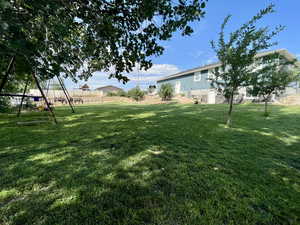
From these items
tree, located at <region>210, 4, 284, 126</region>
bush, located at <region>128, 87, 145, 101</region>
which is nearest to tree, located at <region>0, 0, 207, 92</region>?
tree, located at <region>210, 4, 284, 126</region>

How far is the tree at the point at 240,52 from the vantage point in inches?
195

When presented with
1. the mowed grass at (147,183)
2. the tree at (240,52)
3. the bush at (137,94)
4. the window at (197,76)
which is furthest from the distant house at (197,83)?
the mowed grass at (147,183)

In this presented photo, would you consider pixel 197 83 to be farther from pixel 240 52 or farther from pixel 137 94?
pixel 240 52

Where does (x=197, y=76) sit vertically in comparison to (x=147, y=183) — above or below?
above

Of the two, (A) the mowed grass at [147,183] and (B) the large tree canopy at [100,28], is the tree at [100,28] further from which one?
(A) the mowed grass at [147,183]

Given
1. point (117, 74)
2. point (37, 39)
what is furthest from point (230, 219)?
point (37, 39)

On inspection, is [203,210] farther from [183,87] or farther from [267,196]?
[183,87]

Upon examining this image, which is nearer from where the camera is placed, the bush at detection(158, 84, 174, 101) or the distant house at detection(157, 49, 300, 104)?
the distant house at detection(157, 49, 300, 104)

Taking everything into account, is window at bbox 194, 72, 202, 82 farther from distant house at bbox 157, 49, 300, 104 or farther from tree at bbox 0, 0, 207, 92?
tree at bbox 0, 0, 207, 92

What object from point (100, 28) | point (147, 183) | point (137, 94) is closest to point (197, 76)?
point (137, 94)

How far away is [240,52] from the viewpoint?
5.16 metres

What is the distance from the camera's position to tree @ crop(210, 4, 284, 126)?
495 centimetres

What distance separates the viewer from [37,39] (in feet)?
8.54

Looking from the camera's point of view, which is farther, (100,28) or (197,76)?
(197,76)
